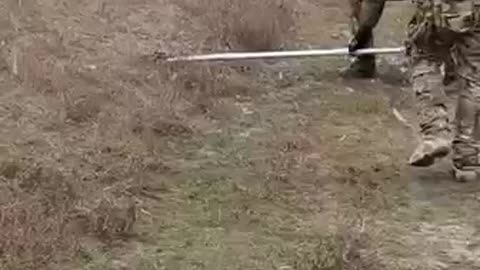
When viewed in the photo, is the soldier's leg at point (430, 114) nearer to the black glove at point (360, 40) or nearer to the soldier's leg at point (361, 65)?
the black glove at point (360, 40)

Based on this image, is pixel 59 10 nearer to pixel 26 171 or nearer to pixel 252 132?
pixel 252 132

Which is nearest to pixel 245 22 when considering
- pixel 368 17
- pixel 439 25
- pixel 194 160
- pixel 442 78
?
pixel 368 17

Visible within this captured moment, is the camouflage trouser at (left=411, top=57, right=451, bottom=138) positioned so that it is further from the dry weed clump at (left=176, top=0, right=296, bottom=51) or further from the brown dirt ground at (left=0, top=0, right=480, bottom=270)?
the dry weed clump at (left=176, top=0, right=296, bottom=51)

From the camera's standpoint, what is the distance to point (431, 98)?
554cm

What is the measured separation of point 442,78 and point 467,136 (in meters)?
0.33

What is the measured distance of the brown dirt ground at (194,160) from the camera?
444cm

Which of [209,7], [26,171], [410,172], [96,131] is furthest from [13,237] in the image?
[209,7]

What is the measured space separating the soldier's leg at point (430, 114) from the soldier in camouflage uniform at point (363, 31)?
182 cm

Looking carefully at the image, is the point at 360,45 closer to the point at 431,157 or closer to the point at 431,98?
the point at 431,98

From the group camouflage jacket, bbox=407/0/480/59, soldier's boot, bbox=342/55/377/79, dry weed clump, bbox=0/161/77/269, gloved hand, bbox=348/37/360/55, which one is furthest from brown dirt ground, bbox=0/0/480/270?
camouflage jacket, bbox=407/0/480/59

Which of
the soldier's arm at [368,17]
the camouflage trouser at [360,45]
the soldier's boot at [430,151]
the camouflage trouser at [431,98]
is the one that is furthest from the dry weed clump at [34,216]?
the camouflage trouser at [360,45]

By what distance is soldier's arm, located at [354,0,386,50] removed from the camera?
7.37 meters

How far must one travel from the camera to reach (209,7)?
27.8 ft

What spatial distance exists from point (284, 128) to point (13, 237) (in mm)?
2503
